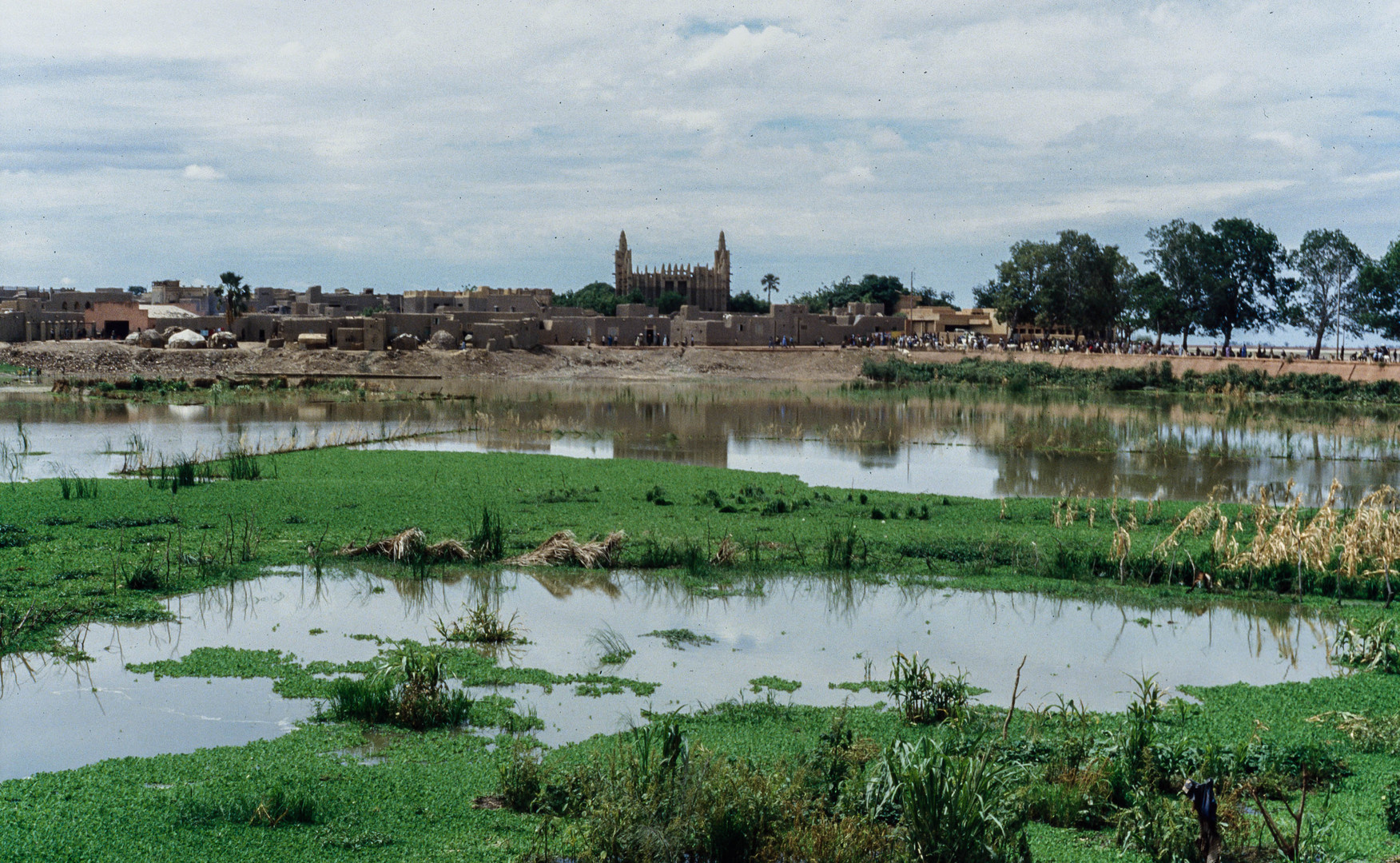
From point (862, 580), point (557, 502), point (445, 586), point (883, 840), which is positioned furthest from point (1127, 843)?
point (557, 502)

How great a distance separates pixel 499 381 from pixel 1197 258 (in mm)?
45701

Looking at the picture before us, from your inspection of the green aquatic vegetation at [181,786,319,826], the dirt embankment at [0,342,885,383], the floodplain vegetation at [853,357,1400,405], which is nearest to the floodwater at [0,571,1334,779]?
the green aquatic vegetation at [181,786,319,826]

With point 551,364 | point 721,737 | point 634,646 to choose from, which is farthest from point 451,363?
point 721,737

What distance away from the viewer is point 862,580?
1509cm

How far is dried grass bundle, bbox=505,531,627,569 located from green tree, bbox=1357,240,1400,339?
5965cm

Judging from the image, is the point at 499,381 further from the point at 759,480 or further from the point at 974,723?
the point at 974,723

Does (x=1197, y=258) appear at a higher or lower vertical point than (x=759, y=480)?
higher

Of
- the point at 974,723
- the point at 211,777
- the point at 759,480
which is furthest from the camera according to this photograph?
the point at 759,480

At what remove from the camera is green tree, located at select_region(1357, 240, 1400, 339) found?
6119 cm

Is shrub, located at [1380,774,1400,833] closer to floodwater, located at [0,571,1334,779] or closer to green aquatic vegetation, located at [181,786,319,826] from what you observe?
floodwater, located at [0,571,1334,779]

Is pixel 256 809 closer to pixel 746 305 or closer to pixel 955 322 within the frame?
pixel 955 322

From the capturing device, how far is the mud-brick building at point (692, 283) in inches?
4680

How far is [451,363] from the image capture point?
2454 inches

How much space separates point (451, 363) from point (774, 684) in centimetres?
5382
